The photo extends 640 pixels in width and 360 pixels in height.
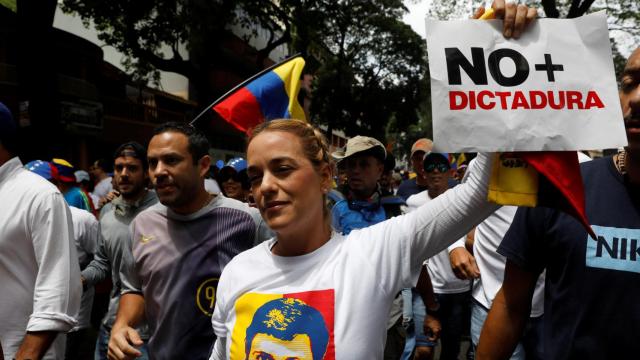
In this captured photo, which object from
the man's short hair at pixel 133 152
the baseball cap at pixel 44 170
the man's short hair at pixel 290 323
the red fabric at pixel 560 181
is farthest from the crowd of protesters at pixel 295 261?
the baseball cap at pixel 44 170

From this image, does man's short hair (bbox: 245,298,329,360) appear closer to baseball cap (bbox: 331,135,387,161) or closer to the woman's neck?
the woman's neck

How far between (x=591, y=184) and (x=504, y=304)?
0.57 meters

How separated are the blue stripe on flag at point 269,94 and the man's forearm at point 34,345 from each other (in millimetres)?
2704

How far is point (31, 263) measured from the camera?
2697 mm

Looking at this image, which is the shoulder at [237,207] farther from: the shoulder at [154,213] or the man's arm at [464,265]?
the man's arm at [464,265]

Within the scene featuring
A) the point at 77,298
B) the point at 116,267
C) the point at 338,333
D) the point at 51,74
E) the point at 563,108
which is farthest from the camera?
the point at 51,74

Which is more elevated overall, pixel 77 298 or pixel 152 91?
pixel 152 91

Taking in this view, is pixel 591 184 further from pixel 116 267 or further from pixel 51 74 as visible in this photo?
pixel 51 74

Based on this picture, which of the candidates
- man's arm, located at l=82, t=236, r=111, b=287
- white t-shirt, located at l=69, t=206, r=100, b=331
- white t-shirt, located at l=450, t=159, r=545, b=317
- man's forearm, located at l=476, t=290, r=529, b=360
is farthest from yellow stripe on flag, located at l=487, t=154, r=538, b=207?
white t-shirt, located at l=69, t=206, r=100, b=331

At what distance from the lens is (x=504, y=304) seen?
215 centimetres

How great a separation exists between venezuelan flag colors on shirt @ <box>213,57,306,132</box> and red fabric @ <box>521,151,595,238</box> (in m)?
3.42

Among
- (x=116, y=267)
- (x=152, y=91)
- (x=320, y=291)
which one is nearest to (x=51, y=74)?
(x=116, y=267)

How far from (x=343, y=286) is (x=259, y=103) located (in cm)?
323

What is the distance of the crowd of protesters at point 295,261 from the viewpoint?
1753 mm
